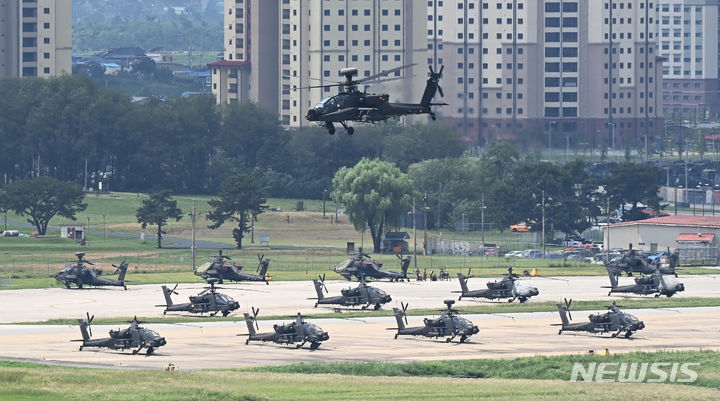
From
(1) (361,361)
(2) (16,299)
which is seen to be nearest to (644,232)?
(2) (16,299)

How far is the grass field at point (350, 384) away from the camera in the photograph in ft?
253

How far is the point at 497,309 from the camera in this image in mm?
122000

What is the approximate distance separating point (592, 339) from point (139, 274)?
64.4 m

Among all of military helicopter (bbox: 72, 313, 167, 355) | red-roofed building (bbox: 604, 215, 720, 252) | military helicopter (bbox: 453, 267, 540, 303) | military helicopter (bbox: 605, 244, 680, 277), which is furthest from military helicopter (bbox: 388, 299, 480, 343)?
red-roofed building (bbox: 604, 215, 720, 252)

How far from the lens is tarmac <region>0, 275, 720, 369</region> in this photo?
93750 millimetres

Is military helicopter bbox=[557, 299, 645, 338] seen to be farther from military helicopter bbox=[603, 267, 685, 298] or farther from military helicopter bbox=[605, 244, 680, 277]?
military helicopter bbox=[605, 244, 680, 277]

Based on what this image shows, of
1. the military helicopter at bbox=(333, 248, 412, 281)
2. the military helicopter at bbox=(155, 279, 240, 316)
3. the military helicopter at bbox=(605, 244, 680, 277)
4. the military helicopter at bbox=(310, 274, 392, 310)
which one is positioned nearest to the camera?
the military helicopter at bbox=(155, 279, 240, 316)

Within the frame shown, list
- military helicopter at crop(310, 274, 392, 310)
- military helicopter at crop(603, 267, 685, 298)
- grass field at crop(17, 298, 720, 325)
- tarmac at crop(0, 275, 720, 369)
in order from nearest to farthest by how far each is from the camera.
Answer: tarmac at crop(0, 275, 720, 369) → grass field at crop(17, 298, 720, 325) → military helicopter at crop(310, 274, 392, 310) → military helicopter at crop(603, 267, 685, 298)

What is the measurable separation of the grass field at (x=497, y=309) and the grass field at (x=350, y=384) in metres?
23.7

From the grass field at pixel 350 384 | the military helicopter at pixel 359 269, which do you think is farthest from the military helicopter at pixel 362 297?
the grass field at pixel 350 384

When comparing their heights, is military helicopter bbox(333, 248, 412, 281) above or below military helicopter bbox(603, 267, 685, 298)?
above

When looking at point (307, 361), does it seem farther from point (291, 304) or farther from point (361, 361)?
point (291, 304)

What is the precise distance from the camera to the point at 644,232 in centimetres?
19625

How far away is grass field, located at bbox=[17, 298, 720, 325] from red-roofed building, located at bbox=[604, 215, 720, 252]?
60.1 meters
